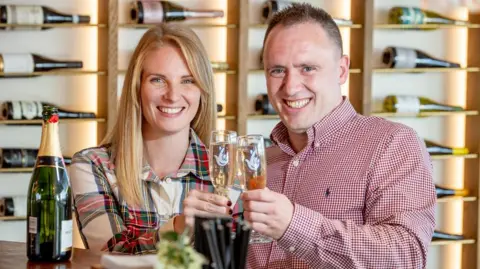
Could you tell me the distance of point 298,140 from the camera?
9.73 ft

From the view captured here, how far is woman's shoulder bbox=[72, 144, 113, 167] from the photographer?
2938mm

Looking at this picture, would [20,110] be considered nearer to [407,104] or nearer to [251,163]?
[407,104]

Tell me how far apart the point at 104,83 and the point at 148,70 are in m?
2.72

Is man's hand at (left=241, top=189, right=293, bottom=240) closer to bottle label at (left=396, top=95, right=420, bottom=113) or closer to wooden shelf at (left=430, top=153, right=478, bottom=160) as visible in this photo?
bottle label at (left=396, top=95, right=420, bottom=113)

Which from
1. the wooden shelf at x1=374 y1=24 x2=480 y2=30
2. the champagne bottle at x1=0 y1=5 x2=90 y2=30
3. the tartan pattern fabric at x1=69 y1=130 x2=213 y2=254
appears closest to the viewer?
the tartan pattern fabric at x1=69 y1=130 x2=213 y2=254

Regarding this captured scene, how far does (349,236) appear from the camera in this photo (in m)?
2.56

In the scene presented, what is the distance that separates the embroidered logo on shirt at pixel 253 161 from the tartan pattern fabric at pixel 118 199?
60 cm

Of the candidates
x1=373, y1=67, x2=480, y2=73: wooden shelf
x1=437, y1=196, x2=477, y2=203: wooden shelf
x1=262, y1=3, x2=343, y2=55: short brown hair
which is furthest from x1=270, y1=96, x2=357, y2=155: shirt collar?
x1=437, y1=196, x2=477, y2=203: wooden shelf

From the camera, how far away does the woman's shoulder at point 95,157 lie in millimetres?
2938

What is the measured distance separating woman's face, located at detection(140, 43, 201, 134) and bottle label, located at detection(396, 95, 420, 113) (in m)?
3.53

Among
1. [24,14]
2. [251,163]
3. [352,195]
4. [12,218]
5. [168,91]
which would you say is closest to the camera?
[251,163]

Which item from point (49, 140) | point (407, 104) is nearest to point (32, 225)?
point (49, 140)

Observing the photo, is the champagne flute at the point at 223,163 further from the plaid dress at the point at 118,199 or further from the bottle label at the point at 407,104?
the bottle label at the point at 407,104

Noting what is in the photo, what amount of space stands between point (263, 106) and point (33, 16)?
1514mm
